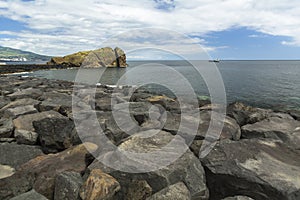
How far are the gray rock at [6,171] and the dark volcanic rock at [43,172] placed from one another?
342 mm

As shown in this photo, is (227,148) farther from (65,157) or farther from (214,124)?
(65,157)

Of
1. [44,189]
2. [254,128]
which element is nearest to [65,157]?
[44,189]

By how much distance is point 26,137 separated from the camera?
7023 mm

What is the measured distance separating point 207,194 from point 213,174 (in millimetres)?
520

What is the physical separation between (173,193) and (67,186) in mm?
1918

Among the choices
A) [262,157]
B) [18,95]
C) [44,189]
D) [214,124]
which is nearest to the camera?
[44,189]

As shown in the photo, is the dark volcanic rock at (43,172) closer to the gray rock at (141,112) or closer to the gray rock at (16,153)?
the gray rock at (16,153)

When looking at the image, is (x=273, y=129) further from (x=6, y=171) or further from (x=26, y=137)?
(x=6, y=171)

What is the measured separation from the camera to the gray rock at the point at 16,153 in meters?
5.90

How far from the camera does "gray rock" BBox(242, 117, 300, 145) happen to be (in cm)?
777

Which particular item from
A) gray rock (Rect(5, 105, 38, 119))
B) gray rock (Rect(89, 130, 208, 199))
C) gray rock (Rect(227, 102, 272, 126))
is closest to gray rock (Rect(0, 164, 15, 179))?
gray rock (Rect(89, 130, 208, 199))

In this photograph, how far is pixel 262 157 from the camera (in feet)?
18.6

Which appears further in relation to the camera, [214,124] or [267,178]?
[214,124]

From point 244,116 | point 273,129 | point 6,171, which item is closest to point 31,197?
point 6,171
